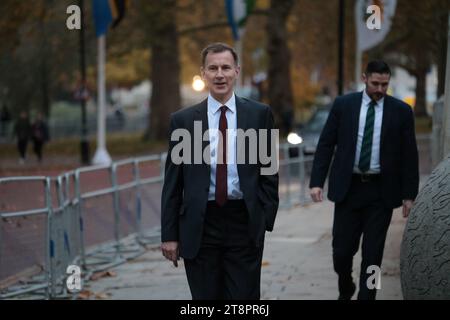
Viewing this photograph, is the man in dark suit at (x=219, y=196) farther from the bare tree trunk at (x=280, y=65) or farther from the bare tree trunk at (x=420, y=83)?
the bare tree trunk at (x=280, y=65)

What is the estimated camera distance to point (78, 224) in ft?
37.6

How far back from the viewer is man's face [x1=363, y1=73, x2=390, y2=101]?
8.21 metres

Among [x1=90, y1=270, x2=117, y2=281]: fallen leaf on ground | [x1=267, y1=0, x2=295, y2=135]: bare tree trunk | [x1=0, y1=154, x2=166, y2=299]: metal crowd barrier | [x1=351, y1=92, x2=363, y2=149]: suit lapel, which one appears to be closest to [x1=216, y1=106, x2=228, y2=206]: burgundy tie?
[x1=351, y1=92, x2=363, y2=149]: suit lapel

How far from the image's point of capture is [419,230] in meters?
5.77

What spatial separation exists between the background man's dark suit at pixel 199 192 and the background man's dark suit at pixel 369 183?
2.20m

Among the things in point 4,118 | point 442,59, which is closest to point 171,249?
point 442,59

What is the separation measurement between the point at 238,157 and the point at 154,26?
33294 millimetres

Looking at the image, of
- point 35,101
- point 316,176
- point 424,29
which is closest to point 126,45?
point 35,101

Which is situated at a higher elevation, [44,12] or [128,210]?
[44,12]

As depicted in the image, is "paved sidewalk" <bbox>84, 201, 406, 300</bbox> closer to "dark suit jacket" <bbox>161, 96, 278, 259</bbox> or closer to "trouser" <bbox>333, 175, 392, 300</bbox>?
"trouser" <bbox>333, 175, 392, 300</bbox>

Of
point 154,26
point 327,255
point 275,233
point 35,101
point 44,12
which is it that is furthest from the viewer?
point 35,101

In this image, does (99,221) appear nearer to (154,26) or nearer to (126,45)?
(154,26)

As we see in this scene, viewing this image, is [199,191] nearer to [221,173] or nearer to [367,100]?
[221,173]
